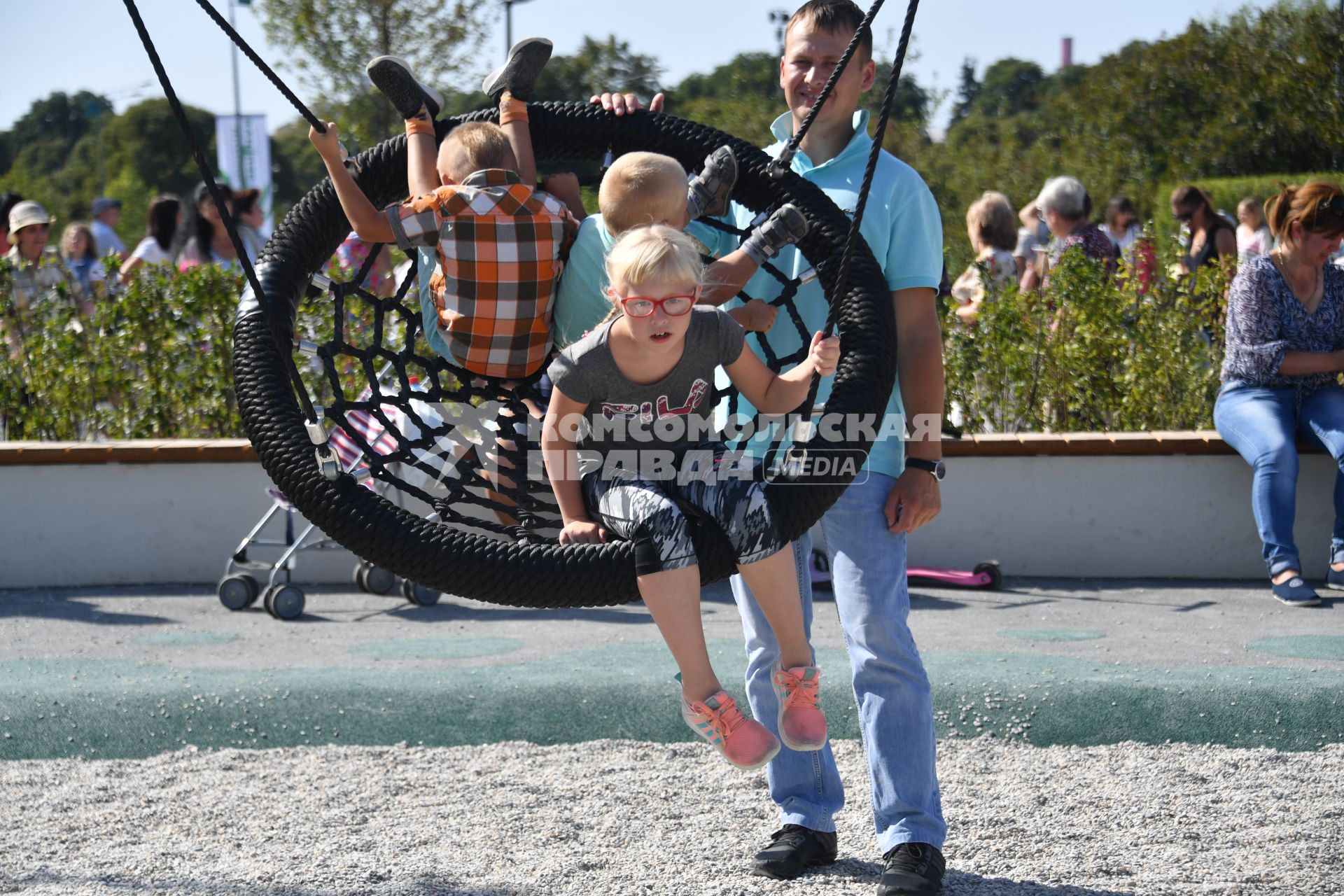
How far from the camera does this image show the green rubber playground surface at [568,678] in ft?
13.8

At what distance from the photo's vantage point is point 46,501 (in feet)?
20.6

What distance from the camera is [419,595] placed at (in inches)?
229

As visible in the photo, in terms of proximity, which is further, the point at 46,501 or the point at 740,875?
the point at 46,501

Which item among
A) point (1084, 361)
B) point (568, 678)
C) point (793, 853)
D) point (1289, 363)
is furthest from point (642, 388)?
point (1084, 361)

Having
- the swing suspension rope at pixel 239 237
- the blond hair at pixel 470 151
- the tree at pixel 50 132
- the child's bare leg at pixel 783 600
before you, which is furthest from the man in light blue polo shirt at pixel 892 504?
the tree at pixel 50 132

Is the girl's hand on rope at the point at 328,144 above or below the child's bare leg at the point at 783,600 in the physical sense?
above

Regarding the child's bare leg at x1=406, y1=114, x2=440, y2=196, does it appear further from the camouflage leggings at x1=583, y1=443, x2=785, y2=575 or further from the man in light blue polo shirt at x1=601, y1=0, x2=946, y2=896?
the camouflage leggings at x1=583, y1=443, x2=785, y2=575

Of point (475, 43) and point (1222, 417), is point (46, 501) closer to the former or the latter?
point (1222, 417)

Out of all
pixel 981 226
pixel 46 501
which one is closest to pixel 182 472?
pixel 46 501

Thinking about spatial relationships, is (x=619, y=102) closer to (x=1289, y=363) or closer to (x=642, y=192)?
(x=642, y=192)

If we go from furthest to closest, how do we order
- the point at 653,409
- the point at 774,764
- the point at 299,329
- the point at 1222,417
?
the point at 299,329, the point at 1222,417, the point at 774,764, the point at 653,409

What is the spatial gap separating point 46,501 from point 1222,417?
5296 mm

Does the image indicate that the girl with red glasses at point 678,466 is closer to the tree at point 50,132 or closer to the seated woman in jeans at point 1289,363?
the seated woman in jeans at point 1289,363

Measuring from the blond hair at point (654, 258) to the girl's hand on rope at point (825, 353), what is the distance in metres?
0.25
